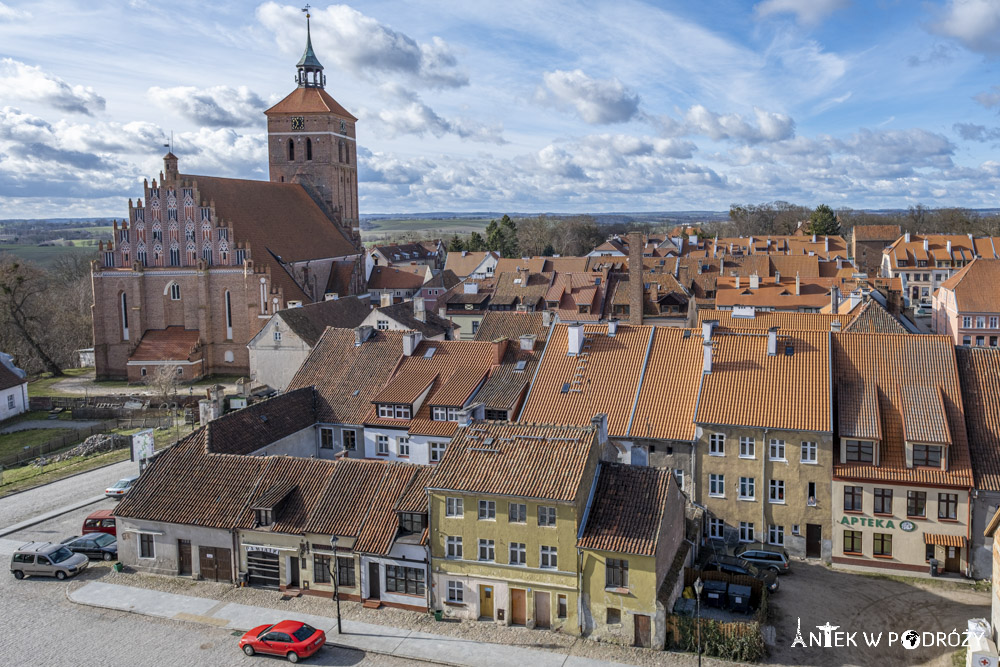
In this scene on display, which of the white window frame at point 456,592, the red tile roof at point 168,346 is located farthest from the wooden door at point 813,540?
the red tile roof at point 168,346

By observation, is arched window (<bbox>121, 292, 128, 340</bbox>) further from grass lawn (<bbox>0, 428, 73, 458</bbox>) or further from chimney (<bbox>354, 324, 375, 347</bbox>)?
chimney (<bbox>354, 324, 375, 347</bbox>)

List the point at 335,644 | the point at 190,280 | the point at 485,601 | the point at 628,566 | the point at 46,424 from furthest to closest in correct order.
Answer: the point at 190,280, the point at 46,424, the point at 485,601, the point at 335,644, the point at 628,566

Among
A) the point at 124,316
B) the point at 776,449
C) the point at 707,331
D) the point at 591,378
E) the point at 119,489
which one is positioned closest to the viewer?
the point at 776,449

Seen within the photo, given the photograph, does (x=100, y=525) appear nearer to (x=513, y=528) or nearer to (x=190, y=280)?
(x=513, y=528)

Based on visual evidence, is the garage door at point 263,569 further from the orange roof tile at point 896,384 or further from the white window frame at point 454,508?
the orange roof tile at point 896,384

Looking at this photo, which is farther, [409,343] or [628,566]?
[409,343]

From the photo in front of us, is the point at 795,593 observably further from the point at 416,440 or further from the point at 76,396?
the point at 76,396

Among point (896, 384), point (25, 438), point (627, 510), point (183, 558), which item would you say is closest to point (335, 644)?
point (183, 558)
